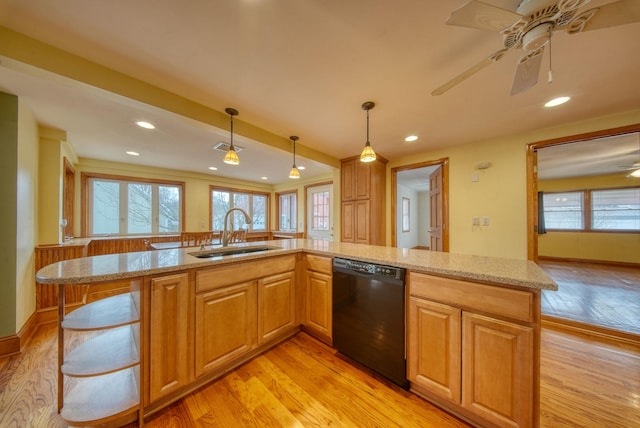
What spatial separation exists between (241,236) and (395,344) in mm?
3788

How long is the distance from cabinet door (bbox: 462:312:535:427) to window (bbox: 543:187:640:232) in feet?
23.7

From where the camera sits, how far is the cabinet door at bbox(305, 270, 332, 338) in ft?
6.52

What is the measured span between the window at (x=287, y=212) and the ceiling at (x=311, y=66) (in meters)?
3.51

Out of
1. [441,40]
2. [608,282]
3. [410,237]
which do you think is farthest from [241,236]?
[608,282]

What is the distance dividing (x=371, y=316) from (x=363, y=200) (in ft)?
7.35

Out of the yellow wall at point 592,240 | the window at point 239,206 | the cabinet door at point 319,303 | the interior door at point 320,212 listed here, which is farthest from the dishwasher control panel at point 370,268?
the yellow wall at point 592,240

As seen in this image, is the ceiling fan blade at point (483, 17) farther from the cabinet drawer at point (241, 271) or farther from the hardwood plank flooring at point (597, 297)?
the hardwood plank flooring at point (597, 297)

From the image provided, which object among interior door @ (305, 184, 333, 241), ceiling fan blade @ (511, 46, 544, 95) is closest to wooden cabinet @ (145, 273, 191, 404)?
ceiling fan blade @ (511, 46, 544, 95)

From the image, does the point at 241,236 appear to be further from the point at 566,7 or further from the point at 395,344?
the point at 566,7

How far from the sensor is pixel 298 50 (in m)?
1.41

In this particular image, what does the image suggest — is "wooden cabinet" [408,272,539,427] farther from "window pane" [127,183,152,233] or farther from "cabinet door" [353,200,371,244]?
"window pane" [127,183,152,233]

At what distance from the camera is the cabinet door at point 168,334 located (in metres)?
1.29

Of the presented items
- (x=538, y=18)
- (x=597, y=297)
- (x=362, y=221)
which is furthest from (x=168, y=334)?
(x=597, y=297)

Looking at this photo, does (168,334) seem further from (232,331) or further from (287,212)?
(287,212)
